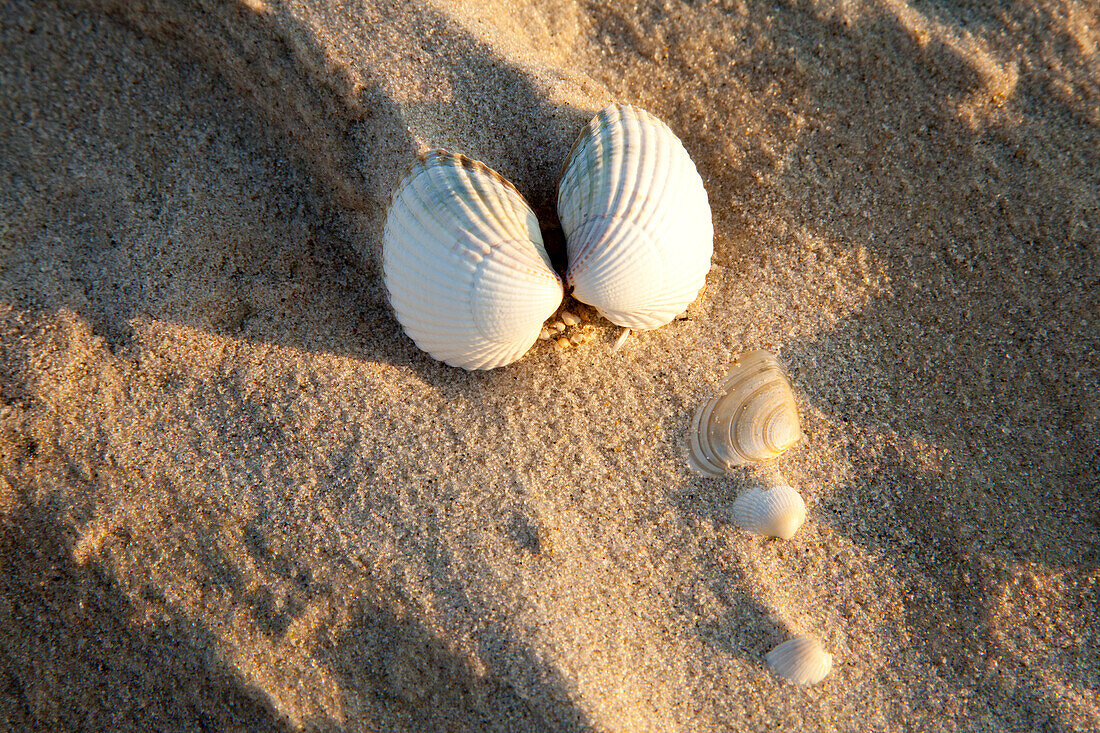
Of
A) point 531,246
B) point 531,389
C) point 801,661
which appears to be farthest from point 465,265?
point 801,661

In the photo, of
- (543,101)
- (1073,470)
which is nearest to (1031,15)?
(1073,470)

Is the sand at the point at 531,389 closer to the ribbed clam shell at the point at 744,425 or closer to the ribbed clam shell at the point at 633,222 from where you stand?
the ribbed clam shell at the point at 744,425

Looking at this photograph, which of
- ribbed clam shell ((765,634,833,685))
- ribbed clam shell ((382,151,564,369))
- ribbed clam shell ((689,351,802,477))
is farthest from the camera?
ribbed clam shell ((689,351,802,477))

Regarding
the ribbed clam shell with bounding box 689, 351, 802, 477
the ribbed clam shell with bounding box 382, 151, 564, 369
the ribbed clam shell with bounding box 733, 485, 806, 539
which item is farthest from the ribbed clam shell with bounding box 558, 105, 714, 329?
the ribbed clam shell with bounding box 733, 485, 806, 539

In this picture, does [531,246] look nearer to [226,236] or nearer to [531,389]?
[531,389]

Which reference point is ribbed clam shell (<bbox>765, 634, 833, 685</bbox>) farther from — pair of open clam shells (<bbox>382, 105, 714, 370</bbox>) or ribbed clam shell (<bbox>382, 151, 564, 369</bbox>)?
ribbed clam shell (<bbox>382, 151, 564, 369</bbox>)

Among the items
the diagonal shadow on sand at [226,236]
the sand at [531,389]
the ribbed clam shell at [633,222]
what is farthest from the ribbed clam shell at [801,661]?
the ribbed clam shell at [633,222]

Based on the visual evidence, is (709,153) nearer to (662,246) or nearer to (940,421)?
(662,246)
